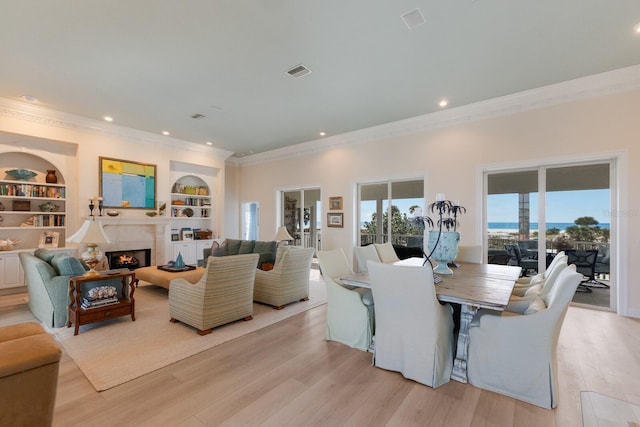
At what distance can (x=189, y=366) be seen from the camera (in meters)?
2.63

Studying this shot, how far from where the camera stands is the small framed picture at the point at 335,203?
679 cm

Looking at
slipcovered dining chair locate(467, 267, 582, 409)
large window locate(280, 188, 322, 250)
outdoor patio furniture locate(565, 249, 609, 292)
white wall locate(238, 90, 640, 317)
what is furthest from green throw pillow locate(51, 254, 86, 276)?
outdoor patio furniture locate(565, 249, 609, 292)

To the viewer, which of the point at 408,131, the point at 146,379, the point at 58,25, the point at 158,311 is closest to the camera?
the point at 146,379

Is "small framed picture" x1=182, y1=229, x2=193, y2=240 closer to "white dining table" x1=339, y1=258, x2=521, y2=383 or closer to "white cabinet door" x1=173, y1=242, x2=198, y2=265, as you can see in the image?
"white cabinet door" x1=173, y1=242, x2=198, y2=265

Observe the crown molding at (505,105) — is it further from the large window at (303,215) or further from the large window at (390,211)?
the large window at (303,215)

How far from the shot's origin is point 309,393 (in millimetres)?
2234

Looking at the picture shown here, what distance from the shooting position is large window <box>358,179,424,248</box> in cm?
597

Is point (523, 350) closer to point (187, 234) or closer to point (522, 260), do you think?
point (522, 260)

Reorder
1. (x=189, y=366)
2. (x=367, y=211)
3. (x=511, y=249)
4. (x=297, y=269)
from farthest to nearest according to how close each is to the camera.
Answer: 1. (x=367, y=211)
2. (x=511, y=249)
3. (x=297, y=269)
4. (x=189, y=366)

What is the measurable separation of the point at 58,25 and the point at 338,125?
4401 millimetres

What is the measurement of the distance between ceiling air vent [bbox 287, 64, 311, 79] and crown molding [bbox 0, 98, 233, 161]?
4.48m

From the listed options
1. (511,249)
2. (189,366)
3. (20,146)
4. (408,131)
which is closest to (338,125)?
(408,131)

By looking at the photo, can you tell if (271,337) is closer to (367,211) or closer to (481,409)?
(481,409)

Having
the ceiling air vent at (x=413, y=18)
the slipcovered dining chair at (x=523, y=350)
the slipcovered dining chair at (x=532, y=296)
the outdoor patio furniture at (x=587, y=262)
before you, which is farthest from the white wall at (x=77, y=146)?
the outdoor patio furniture at (x=587, y=262)
